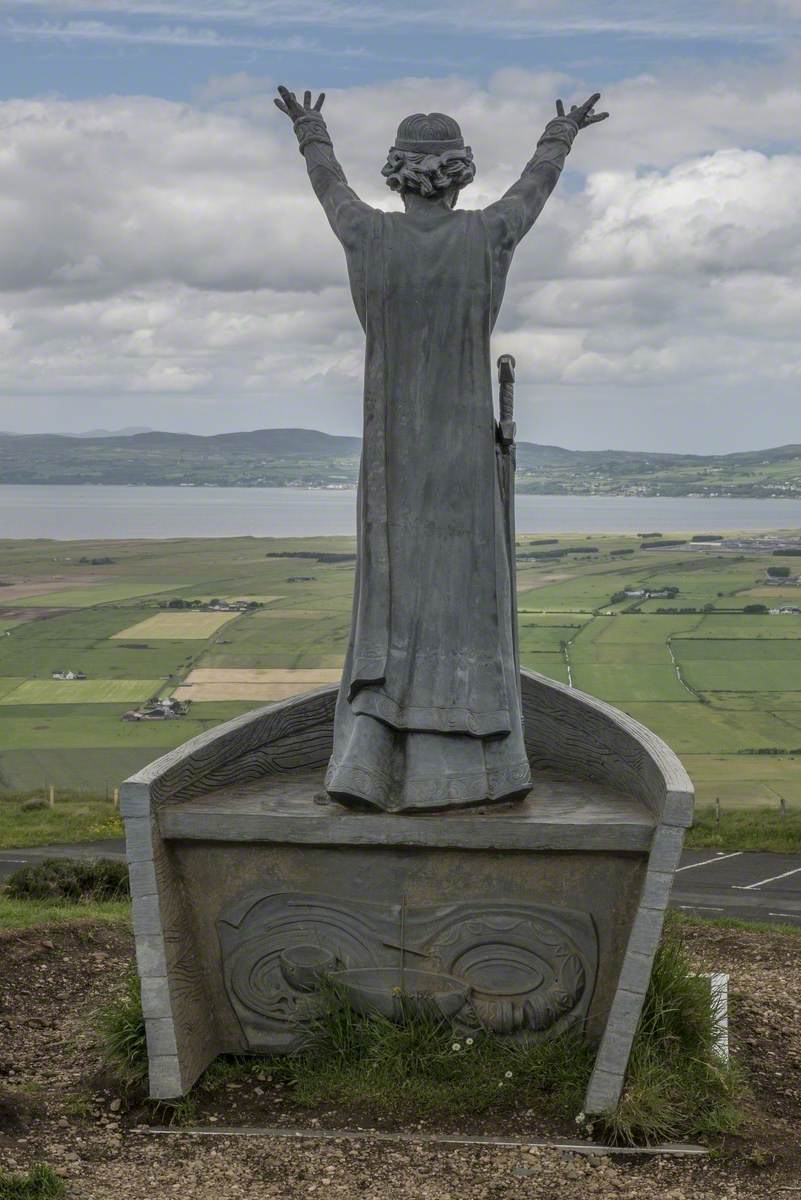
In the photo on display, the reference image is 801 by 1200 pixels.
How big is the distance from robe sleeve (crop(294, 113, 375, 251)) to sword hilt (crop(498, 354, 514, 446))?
1.09 m

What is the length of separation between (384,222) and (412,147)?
1.55ft

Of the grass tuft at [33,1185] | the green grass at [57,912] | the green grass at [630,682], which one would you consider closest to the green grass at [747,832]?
the green grass at [57,912]

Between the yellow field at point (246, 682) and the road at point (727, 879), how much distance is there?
45.0ft

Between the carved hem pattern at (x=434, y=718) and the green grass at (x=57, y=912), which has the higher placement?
the carved hem pattern at (x=434, y=718)

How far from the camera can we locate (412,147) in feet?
25.7

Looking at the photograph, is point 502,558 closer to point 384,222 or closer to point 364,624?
point 364,624

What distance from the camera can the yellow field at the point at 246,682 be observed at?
36.5 metres

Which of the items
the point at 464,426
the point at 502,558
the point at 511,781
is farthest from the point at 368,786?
the point at 464,426

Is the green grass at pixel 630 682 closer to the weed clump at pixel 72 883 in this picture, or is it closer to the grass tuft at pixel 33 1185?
the weed clump at pixel 72 883

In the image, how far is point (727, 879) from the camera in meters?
19.1

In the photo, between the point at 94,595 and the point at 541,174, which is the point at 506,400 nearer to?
the point at 541,174

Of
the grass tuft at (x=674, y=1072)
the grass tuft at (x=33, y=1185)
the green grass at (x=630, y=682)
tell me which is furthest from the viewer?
the green grass at (x=630, y=682)

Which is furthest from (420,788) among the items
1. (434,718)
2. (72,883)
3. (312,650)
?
(312,650)

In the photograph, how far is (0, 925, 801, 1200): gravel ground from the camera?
6.32 m
